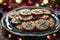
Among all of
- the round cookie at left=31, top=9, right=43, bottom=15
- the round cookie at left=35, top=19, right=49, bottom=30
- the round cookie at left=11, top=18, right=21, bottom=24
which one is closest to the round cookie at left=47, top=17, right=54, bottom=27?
the round cookie at left=35, top=19, right=49, bottom=30

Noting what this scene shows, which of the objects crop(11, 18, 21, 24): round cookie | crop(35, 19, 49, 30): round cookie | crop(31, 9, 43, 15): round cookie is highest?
crop(31, 9, 43, 15): round cookie

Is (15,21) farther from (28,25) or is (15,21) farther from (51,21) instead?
(51,21)

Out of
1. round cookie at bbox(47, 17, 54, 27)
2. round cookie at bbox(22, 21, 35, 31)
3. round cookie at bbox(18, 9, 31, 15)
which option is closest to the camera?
round cookie at bbox(22, 21, 35, 31)

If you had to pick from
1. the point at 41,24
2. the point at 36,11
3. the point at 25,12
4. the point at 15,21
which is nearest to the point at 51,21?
the point at 41,24

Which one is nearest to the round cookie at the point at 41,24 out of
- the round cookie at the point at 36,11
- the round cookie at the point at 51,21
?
the round cookie at the point at 51,21

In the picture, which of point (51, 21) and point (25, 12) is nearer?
point (51, 21)

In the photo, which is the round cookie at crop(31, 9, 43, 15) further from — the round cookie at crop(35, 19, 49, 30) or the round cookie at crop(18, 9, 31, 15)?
the round cookie at crop(35, 19, 49, 30)

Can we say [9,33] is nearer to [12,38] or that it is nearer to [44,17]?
[12,38]

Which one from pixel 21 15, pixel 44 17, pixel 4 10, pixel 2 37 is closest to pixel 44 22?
pixel 44 17
